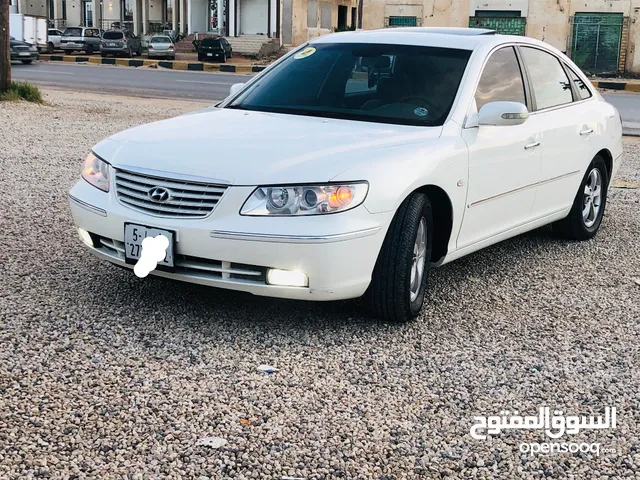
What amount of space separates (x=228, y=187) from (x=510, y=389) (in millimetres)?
1531

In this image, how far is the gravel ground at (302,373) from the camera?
10.4 ft

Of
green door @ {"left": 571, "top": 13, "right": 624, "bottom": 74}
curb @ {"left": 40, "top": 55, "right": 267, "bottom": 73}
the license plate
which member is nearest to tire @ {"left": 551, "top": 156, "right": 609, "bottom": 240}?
the license plate

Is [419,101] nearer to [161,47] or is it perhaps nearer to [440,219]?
[440,219]

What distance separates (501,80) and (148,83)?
746 inches

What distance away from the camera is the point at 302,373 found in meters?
3.94

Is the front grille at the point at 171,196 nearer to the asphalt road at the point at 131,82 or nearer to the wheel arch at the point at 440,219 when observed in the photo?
the wheel arch at the point at 440,219

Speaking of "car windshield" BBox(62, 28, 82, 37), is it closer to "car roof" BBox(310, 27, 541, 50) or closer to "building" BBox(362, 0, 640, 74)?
"building" BBox(362, 0, 640, 74)

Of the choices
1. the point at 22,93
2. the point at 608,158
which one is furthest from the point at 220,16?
the point at 608,158

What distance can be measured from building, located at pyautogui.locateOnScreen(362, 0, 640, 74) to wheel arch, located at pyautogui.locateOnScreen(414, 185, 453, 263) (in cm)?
3610

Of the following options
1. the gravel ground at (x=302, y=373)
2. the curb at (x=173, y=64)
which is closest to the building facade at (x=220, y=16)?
the curb at (x=173, y=64)

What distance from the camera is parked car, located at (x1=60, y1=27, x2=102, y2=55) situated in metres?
42.8

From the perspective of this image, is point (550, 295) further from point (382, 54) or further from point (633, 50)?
point (633, 50)

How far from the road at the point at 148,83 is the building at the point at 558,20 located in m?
15.8

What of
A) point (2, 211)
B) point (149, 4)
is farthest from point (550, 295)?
point (149, 4)
